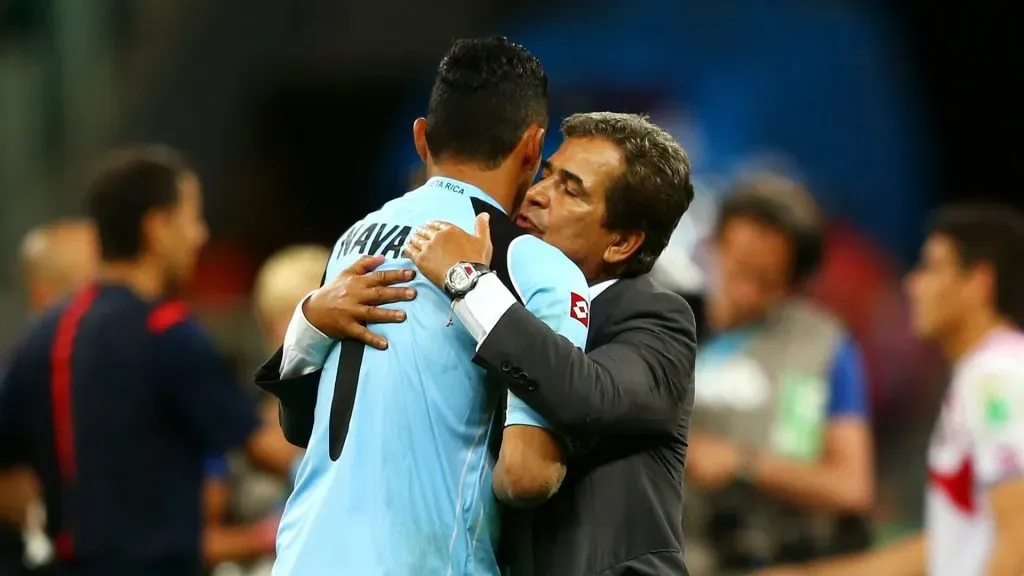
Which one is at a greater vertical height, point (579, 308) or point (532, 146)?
point (532, 146)

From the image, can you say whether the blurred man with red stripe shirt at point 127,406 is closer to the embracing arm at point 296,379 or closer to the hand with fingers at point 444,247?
the embracing arm at point 296,379

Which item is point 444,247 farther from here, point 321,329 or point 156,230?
point 156,230

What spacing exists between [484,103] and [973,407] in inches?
86.8

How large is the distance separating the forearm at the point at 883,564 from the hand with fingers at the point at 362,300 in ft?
8.39

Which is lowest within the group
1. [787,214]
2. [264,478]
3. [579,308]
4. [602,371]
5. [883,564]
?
[883,564]

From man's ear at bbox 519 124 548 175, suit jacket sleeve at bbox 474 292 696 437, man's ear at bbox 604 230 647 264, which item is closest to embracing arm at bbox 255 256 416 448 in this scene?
suit jacket sleeve at bbox 474 292 696 437

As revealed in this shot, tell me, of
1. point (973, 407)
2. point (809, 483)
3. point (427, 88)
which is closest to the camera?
point (973, 407)

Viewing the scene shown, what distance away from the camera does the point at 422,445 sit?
2447 millimetres

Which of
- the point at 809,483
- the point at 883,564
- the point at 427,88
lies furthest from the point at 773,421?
the point at 427,88

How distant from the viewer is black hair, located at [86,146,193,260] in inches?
175

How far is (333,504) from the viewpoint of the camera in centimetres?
246

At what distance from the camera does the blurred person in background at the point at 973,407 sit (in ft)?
13.1

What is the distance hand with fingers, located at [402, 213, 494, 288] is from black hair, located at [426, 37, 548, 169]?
0.16m

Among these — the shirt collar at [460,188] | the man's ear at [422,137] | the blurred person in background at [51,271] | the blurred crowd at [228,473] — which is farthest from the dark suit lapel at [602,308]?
the blurred person in background at [51,271]
